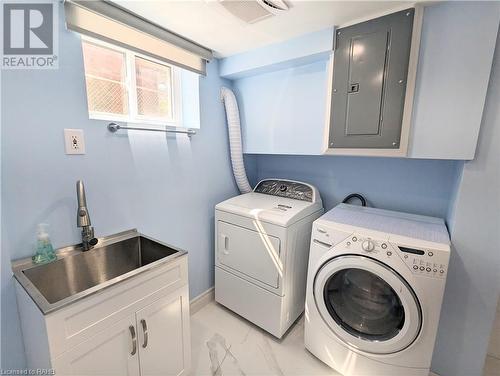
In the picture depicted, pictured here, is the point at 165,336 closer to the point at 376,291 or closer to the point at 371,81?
the point at 376,291

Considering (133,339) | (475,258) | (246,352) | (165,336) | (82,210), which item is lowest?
(246,352)

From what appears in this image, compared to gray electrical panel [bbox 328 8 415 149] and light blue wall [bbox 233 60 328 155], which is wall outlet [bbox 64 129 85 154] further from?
gray electrical panel [bbox 328 8 415 149]

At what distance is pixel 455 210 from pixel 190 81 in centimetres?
200

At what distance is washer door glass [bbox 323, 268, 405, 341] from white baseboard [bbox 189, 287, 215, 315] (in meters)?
1.18

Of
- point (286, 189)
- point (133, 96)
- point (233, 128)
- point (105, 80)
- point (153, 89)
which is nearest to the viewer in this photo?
point (105, 80)

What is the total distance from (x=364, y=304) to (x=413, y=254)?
0.50 metres

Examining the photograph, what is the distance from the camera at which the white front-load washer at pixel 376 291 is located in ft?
3.98

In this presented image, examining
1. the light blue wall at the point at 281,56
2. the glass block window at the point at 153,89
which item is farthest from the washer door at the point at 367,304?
the glass block window at the point at 153,89

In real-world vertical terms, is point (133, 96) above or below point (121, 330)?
above

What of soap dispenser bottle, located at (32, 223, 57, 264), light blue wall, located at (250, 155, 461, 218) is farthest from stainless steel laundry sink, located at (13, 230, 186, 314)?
light blue wall, located at (250, 155, 461, 218)

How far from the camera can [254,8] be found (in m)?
1.30

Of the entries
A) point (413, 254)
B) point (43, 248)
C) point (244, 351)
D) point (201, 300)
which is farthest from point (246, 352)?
point (43, 248)

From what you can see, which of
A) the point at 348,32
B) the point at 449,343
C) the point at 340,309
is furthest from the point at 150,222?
the point at 449,343

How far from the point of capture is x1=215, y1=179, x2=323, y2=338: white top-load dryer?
66.4 inches
